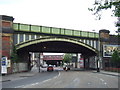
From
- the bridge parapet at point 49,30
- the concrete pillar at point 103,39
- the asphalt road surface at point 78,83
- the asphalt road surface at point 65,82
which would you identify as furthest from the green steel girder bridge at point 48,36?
the asphalt road surface at point 78,83

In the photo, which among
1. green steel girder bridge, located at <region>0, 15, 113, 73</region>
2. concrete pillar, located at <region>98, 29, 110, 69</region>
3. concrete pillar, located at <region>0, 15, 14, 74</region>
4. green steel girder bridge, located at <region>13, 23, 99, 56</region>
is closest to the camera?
concrete pillar, located at <region>0, 15, 14, 74</region>

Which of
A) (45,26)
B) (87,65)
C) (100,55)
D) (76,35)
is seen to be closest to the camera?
(45,26)

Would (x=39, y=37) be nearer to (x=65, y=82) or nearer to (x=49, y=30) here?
(x=49, y=30)

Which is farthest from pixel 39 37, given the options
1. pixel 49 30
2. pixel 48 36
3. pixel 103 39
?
pixel 103 39

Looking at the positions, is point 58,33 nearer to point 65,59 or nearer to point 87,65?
point 87,65

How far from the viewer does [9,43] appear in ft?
121

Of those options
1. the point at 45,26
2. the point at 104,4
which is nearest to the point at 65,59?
the point at 45,26

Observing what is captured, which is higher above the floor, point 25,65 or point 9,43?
point 9,43

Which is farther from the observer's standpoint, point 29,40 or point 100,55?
point 100,55

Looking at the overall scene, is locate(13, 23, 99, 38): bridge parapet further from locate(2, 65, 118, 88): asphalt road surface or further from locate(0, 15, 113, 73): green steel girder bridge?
locate(2, 65, 118, 88): asphalt road surface

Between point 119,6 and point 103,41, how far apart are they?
A: 136 feet

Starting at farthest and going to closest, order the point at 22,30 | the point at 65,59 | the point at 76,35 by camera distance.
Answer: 1. the point at 65,59
2. the point at 76,35
3. the point at 22,30

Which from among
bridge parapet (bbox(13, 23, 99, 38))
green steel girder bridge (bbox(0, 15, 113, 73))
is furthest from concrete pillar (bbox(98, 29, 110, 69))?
bridge parapet (bbox(13, 23, 99, 38))

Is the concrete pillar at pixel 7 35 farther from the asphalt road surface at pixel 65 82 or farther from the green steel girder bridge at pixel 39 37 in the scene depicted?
the asphalt road surface at pixel 65 82
